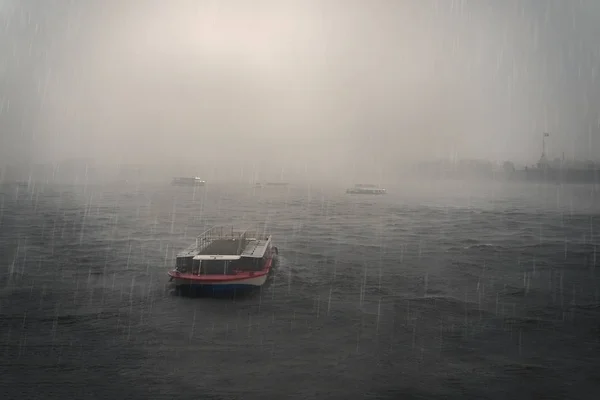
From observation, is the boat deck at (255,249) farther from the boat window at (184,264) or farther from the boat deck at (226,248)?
the boat window at (184,264)

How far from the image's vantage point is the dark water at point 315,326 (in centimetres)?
1888

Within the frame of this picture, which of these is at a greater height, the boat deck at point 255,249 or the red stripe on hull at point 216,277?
the boat deck at point 255,249

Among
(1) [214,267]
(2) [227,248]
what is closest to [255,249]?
(2) [227,248]

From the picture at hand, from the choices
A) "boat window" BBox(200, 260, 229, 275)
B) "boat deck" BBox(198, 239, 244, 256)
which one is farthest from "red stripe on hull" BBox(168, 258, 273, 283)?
"boat deck" BBox(198, 239, 244, 256)

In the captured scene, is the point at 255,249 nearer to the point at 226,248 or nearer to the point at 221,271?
the point at 226,248

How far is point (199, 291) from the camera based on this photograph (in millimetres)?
31562

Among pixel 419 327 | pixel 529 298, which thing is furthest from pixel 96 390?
pixel 529 298

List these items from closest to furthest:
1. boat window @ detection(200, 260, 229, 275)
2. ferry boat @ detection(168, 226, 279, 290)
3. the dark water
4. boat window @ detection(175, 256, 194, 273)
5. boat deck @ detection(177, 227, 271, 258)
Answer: the dark water → ferry boat @ detection(168, 226, 279, 290) → boat window @ detection(200, 260, 229, 275) → boat window @ detection(175, 256, 194, 273) → boat deck @ detection(177, 227, 271, 258)

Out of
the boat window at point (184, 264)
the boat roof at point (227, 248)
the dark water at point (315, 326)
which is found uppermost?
the boat roof at point (227, 248)

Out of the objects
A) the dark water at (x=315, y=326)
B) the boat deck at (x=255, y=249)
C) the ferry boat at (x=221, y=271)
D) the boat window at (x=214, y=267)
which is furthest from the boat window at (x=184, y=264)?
the boat deck at (x=255, y=249)

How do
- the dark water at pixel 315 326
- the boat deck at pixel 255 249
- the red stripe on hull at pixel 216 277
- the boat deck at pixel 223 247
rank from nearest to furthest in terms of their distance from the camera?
1. the dark water at pixel 315 326
2. the red stripe on hull at pixel 216 277
3. the boat deck at pixel 255 249
4. the boat deck at pixel 223 247

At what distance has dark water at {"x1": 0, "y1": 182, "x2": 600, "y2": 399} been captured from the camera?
18.9m

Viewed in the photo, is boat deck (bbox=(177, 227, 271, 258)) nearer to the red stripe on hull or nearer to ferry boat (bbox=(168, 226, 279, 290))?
ferry boat (bbox=(168, 226, 279, 290))

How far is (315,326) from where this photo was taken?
1006 inches
